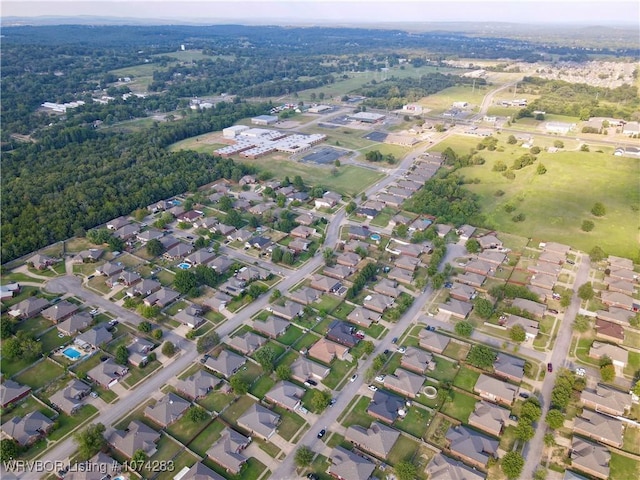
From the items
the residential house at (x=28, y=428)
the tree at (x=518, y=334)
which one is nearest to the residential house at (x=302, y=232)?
the tree at (x=518, y=334)

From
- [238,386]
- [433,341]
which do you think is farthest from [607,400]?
[238,386]

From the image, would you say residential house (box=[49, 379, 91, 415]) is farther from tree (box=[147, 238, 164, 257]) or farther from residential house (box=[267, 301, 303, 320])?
tree (box=[147, 238, 164, 257])

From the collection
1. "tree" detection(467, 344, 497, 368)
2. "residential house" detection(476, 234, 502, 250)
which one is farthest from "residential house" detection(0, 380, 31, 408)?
"residential house" detection(476, 234, 502, 250)

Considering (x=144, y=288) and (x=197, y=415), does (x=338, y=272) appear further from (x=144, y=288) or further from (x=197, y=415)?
(x=197, y=415)

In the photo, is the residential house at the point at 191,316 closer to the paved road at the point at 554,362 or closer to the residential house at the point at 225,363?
the residential house at the point at 225,363

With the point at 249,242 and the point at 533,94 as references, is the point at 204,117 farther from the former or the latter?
the point at 533,94

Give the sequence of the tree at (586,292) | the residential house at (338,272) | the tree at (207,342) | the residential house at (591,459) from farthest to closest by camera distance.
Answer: the residential house at (338,272) < the tree at (586,292) < the tree at (207,342) < the residential house at (591,459)
